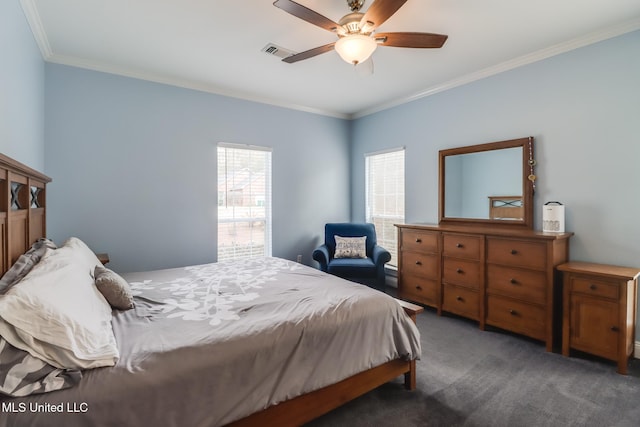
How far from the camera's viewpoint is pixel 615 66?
263 cm

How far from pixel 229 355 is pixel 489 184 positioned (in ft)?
10.4

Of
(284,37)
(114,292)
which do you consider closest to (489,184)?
(284,37)

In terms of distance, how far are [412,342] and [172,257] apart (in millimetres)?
2863

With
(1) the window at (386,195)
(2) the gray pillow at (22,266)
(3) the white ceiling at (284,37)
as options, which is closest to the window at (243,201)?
(3) the white ceiling at (284,37)

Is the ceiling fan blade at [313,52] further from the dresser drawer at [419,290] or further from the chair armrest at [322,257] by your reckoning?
the dresser drawer at [419,290]

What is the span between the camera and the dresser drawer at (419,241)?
351 cm

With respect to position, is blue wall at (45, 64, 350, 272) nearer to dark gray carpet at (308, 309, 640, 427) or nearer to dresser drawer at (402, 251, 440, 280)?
dresser drawer at (402, 251, 440, 280)

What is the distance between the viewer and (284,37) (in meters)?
2.70

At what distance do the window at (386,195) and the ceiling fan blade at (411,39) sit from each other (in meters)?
2.20

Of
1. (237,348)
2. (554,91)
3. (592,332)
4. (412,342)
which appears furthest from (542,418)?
(554,91)

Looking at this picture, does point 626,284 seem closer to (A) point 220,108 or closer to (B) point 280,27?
(B) point 280,27

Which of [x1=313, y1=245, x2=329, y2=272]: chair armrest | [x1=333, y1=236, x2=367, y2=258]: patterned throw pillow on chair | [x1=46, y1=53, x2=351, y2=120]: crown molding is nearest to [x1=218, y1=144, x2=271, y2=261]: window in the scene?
[x1=46, y1=53, x2=351, y2=120]: crown molding

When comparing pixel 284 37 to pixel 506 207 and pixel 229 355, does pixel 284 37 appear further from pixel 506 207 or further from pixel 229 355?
pixel 506 207

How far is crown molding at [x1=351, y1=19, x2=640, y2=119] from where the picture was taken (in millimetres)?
2580
